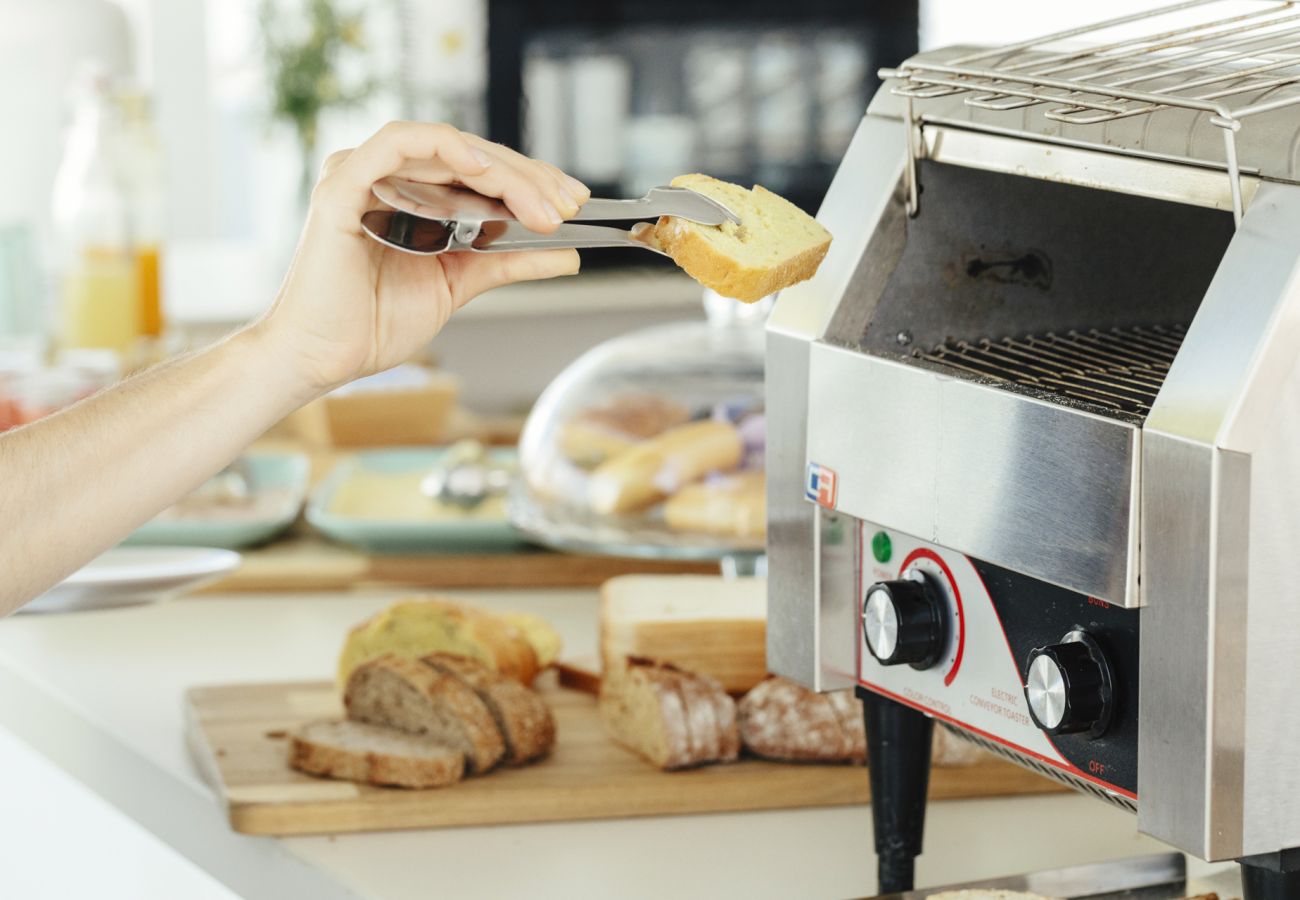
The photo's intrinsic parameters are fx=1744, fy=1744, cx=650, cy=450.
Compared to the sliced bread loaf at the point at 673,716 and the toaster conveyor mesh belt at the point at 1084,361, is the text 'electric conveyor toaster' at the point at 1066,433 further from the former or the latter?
the sliced bread loaf at the point at 673,716

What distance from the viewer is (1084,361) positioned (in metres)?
1.01

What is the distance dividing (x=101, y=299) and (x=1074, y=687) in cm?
221

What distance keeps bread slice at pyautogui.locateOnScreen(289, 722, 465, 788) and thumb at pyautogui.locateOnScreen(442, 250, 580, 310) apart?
355 millimetres

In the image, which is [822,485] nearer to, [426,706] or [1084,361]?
[1084,361]

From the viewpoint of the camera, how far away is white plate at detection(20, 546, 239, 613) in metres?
1.51

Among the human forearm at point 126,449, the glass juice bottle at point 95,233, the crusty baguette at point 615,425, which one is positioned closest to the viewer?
the human forearm at point 126,449

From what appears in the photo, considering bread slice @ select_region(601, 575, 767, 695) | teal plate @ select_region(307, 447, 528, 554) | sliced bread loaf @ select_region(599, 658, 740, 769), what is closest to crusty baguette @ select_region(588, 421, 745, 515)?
teal plate @ select_region(307, 447, 528, 554)

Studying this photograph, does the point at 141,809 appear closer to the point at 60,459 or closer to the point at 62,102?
the point at 60,459

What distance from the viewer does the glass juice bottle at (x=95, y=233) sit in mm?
→ 2703

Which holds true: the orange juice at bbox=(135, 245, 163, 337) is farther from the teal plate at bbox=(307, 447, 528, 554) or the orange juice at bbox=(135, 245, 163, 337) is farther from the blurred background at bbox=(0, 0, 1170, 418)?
the teal plate at bbox=(307, 447, 528, 554)

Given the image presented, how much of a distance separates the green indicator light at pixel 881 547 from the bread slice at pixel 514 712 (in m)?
0.43

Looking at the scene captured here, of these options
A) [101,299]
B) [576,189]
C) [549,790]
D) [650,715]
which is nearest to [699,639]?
[650,715]

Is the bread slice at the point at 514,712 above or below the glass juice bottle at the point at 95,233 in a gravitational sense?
below

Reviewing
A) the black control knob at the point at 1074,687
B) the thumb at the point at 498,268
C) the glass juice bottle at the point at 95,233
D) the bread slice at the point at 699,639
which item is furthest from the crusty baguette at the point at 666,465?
the glass juice bottle at the point at 95,233
